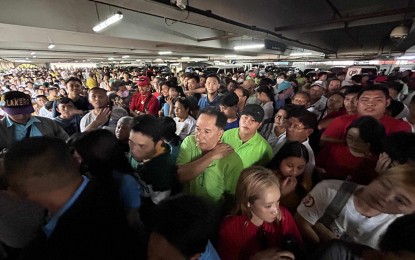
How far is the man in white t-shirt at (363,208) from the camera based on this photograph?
1.22 m

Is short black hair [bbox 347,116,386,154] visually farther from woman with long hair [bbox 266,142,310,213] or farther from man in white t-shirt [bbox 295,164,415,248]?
man in white t-shirt [bbox 295,164,415,248]

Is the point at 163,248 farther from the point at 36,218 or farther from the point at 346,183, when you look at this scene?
the point at 346,183

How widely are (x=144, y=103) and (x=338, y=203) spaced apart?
4.55m

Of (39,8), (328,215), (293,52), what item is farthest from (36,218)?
(293,52)

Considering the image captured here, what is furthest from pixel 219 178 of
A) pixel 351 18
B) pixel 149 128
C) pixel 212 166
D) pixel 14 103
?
pixel 351 18

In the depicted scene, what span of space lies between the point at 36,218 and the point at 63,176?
476mm

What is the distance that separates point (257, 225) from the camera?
58.6 inches

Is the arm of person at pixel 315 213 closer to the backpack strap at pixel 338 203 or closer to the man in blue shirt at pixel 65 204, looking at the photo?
the backpack strap at pixel 338 203

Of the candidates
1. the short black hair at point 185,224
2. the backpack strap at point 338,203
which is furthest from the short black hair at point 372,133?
the short black hair at point 185,224

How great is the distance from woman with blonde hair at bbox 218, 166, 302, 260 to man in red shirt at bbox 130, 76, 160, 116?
3838 millimetres

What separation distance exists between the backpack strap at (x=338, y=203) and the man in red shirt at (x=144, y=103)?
13.5 ft

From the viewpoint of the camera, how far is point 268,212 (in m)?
1.44

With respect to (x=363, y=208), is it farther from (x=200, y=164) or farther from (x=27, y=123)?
(x=27, y=123)

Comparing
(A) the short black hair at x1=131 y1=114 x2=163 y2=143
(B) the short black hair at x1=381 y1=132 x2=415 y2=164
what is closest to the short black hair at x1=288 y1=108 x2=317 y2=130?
(B) the short black hair at x1=381 y1=132 x2=415 y2=164
